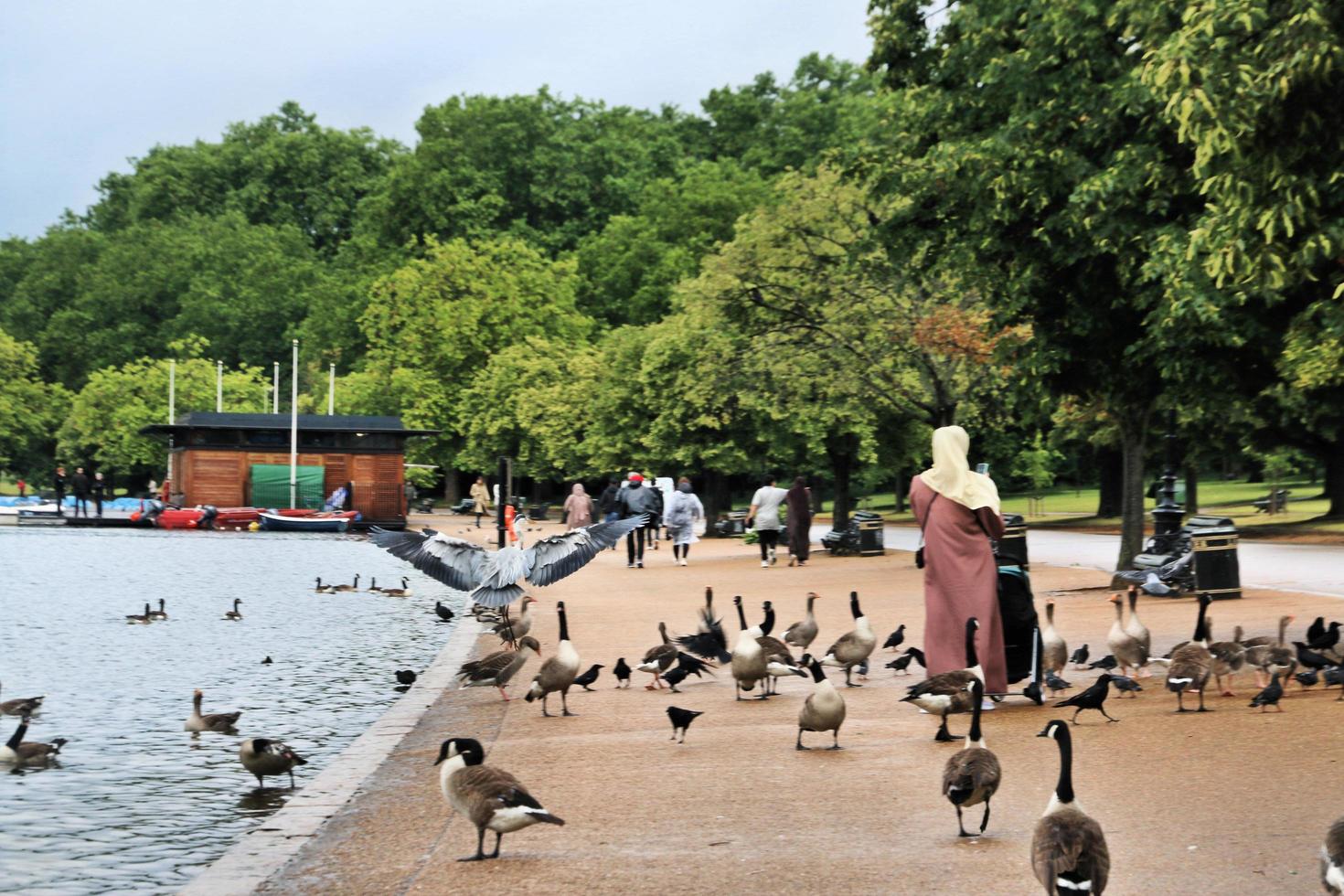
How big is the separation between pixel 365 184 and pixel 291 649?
95972 mm

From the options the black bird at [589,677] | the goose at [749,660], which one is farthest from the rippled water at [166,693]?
the goose at [749,660]

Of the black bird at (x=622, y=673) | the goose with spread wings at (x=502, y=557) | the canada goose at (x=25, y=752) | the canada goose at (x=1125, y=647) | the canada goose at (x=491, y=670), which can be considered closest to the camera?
the canada goose at (x=25, y=752)

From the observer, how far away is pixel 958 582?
12.5 m

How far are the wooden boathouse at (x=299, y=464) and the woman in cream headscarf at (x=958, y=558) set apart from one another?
55.4m

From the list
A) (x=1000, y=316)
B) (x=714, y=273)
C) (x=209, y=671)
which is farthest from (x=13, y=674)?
(x=714, y=273)

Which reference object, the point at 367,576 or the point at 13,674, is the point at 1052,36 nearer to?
the point at 13,674

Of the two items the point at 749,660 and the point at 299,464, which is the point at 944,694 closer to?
the point at 749,660

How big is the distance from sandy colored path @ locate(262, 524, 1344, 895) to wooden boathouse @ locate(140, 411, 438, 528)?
52.3 m

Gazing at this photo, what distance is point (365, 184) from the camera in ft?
370

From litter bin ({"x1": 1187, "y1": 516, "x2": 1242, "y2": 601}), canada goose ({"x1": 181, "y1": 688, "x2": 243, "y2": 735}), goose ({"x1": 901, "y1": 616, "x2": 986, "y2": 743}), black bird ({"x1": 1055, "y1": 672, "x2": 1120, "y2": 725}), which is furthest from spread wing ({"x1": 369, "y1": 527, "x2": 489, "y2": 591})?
litter bin ({"x1": 1187, "y1": 516, "x2": 1242, "y2": 601})

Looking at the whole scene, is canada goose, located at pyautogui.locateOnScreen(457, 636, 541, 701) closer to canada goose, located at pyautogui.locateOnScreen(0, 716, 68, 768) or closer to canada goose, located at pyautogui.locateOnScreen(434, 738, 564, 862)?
canada goose, located at pyautogui.locateOnScreen(0, 716, 68, 768)

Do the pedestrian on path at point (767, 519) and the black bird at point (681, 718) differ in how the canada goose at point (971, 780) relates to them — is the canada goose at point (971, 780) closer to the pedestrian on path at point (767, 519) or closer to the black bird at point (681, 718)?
the black bird at point (681, 718)

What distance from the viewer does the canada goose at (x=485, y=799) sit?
25.3ft

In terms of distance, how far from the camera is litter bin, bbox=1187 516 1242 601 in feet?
72.0
